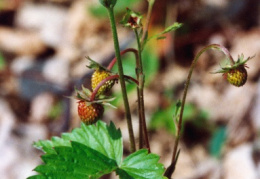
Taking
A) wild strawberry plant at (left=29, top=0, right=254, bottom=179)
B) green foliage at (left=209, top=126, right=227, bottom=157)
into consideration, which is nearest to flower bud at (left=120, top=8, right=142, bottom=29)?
wild strawberry plant at (left=29, top=0, right=254, bottom=179)

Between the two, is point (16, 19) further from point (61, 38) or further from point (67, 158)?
point (67, 158)

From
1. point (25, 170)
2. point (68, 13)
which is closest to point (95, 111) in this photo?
point (25, 170)

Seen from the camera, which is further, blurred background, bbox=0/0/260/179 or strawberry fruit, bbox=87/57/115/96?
blurred background, bbox=0/0/260/179

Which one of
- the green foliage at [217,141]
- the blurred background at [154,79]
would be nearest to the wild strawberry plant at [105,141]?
the blurred background at [154,79]

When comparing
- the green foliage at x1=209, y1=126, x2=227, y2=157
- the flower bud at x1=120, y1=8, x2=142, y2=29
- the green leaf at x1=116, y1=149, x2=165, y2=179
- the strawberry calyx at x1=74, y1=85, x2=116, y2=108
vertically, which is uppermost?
the green foliage at x1=209, y1=126, x2=227, y2=157

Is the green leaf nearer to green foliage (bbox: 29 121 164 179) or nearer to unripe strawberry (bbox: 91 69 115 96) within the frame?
green foliage (bbox: 29 121 164 179)

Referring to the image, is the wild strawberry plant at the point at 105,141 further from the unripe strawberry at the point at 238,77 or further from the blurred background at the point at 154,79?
the blurred background at the point at 154,79
